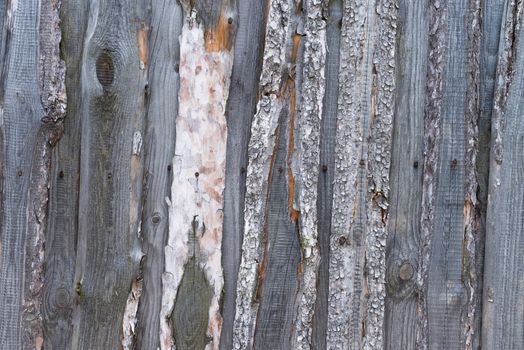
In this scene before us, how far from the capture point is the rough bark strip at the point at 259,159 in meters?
1.99

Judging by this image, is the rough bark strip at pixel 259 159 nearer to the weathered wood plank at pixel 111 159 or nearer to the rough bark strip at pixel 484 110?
the weathered wood plank at pixel 111 159

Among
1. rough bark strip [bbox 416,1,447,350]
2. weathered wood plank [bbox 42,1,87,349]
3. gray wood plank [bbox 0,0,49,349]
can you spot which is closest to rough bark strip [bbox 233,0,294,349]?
rough bark strip [bbox 416,1,447,350]

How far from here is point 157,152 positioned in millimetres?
2086

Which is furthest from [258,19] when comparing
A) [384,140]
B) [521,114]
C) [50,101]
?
[521,114]

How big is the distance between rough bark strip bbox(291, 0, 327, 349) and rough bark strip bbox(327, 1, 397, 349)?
8 centimetres

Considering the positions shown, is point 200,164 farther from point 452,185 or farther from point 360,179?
point 452,185

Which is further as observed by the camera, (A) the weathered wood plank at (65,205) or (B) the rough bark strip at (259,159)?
(A) the weathered wood plank at (65,205)

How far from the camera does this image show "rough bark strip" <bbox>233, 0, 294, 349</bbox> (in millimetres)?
1987

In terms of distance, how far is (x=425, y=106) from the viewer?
2057mm

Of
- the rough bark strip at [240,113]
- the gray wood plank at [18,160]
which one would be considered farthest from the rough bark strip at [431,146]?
the gray wood plank at [18,160]

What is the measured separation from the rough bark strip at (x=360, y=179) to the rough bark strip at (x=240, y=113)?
319 millimetres

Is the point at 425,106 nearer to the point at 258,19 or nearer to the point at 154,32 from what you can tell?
the point at 258,19

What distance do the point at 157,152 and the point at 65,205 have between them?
0.39 metres

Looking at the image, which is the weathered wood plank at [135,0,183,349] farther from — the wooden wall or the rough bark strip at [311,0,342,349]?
the rough bark strip at [311,0,342,349]
